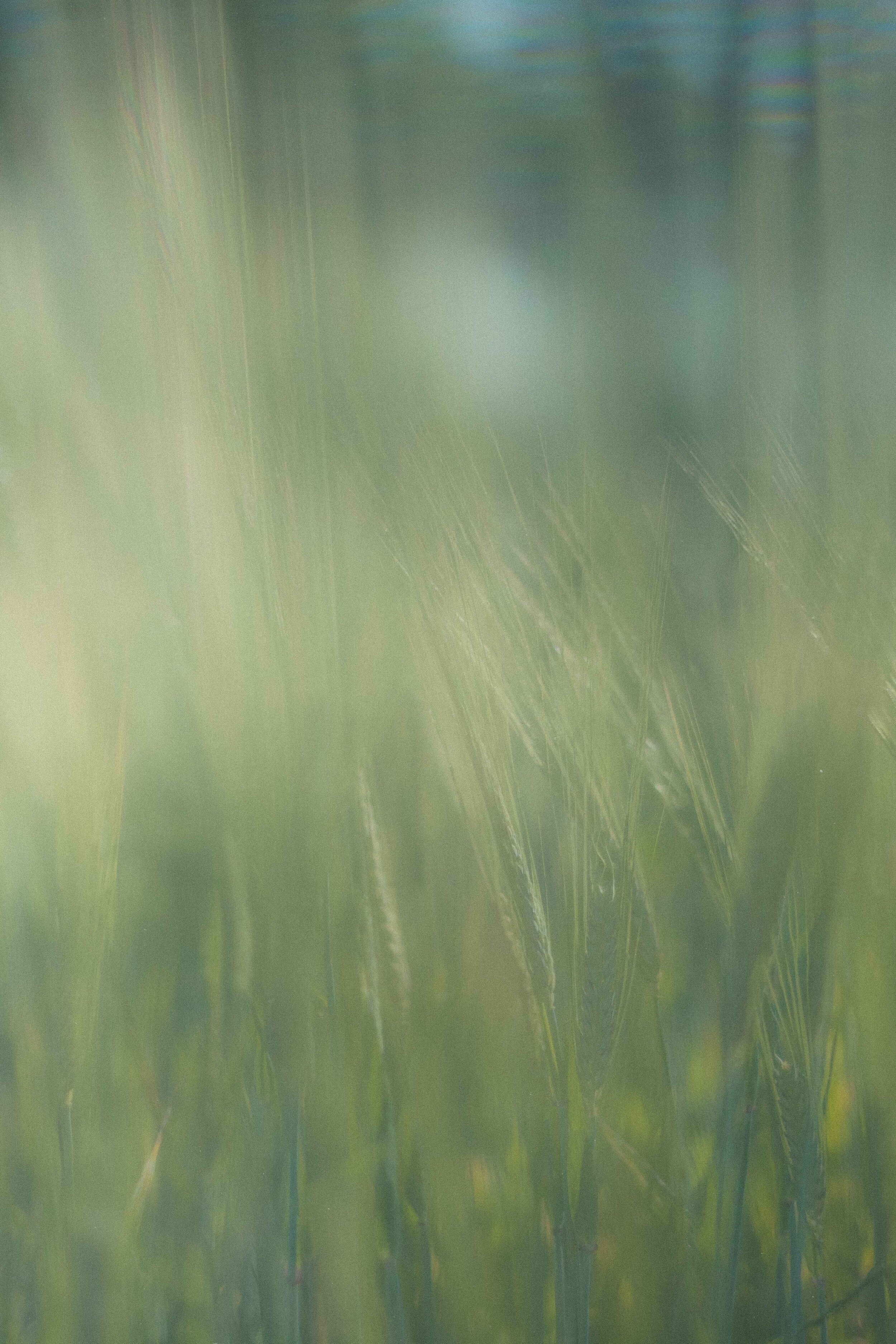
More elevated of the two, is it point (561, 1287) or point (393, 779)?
point (393, 779)

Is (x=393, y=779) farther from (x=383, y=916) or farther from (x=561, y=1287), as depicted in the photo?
(x=561, y=1287)

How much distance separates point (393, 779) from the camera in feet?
1.14

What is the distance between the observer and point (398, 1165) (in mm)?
348

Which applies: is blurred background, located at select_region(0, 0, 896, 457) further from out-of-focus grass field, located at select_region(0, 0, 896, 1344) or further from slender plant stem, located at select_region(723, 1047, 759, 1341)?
slender plant stem, located at select_region(723, 1047, 759, 1341)

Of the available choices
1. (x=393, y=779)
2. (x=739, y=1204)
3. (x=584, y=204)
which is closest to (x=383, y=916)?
(x=393, y=779)

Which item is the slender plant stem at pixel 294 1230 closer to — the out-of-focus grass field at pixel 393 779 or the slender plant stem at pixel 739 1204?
the out-of-focus grass field at pixel 393 779

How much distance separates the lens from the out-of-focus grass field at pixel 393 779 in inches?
12.6

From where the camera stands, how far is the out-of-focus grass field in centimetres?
32

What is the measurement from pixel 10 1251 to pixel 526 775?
0.31 m

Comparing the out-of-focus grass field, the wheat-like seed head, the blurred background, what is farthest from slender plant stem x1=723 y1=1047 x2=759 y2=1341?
the blurred background

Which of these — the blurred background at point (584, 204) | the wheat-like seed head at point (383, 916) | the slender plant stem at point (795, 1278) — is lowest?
the slender plant stem at point (795, 1278)

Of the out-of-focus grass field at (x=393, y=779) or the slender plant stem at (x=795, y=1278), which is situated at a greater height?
the out-of-focus grass field at (x=393, y=779)

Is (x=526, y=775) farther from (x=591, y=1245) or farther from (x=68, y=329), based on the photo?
(x=68, y=329)

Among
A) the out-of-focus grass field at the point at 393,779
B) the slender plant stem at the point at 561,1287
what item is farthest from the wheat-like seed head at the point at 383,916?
the slender plant stem at the point at 561,1287
